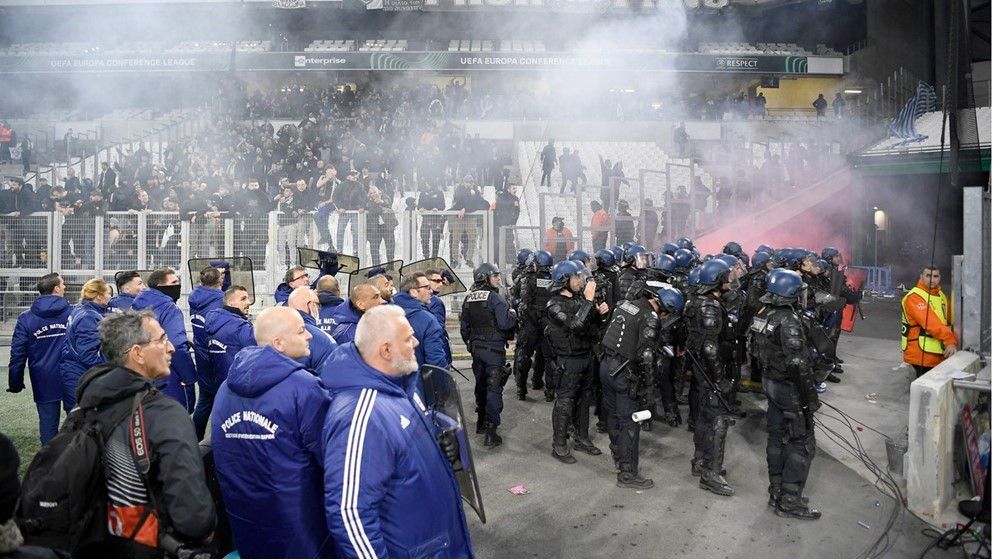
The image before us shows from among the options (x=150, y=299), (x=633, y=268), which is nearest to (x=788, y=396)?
(x=633, y=268)

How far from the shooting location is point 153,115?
27.0 meters

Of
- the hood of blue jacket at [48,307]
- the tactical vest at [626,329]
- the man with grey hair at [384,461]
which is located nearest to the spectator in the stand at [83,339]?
the hood of blue jacket at [48,307]

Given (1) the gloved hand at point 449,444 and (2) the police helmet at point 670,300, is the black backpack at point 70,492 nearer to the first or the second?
(1) the gloved hand at point 449,444

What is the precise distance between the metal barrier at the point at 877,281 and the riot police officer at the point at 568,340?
15.5 meters

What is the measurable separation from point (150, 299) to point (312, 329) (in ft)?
6.83

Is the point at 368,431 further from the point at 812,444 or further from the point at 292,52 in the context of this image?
the point at 292,52

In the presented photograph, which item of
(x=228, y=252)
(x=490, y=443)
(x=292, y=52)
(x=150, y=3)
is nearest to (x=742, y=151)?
(x=228, y=252)

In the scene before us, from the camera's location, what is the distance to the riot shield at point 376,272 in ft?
26.7

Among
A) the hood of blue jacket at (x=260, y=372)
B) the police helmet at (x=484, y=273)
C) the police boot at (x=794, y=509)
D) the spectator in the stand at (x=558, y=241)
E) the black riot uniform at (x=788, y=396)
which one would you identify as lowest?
the police boot at (x=794, y=509)

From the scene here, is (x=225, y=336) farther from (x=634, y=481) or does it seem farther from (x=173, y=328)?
(x=634, y=481)

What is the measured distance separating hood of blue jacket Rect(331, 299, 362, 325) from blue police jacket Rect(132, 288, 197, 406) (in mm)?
1293

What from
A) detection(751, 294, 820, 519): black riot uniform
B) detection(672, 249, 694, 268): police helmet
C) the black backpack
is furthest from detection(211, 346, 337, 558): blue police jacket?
detection(672, 249, 694, 268): police helmet

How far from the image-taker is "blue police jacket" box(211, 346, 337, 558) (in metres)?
3.07

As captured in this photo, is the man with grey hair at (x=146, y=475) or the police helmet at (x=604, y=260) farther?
the police helmet at (x=604, y=260)
